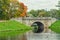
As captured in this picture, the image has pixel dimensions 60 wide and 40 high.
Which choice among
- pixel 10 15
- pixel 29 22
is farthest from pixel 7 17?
pixel 29 22

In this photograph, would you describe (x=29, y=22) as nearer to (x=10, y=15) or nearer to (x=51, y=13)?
(x=10, y=15)

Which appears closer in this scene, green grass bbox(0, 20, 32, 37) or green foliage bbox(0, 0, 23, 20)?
green grass bbox(0, 20, 32, 37)

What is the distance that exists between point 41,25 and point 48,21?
13.2 ft

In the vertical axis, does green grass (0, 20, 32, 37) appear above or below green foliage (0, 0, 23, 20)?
below

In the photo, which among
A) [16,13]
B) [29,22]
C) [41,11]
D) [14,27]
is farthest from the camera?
[41,11]

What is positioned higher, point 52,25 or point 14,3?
point 14,3

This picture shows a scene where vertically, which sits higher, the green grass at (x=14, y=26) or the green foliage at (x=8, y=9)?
the green foliage at (x=8, y=9)

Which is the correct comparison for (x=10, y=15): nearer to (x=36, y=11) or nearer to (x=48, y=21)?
(x=48, y=21)

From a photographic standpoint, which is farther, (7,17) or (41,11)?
(41,11)

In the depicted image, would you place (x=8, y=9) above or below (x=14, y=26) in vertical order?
above

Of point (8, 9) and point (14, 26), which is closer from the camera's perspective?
point (14, 26)

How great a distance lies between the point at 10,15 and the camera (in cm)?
9794

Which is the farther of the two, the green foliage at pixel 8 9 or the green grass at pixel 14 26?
the green foliage at pixel 8 9

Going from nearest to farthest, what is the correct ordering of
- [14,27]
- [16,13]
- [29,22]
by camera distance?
1. [14,27]
2. [29,22]
3. [16,13]
